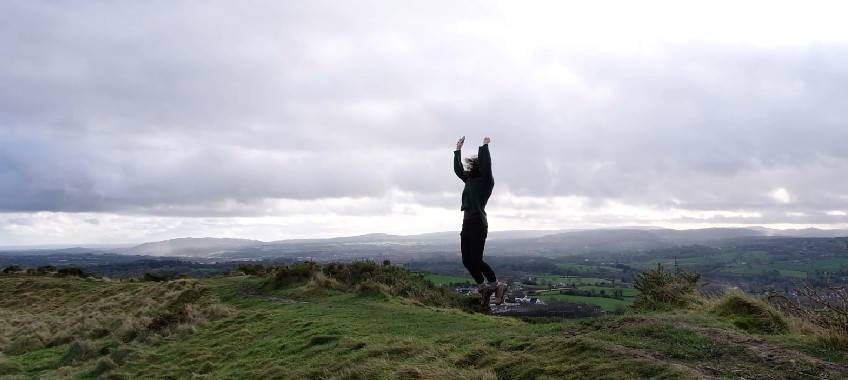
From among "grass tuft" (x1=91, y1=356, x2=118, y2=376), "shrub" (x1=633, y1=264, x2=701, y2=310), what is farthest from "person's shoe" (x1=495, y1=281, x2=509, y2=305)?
"grass tuft" (x1=91, y1=356, x2=118, y2=376)

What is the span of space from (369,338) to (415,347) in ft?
6.05

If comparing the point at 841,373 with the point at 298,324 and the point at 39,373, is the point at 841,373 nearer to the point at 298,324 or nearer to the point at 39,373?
the point at 298,324

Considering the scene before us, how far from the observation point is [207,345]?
47.4 ft

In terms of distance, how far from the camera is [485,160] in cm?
1162

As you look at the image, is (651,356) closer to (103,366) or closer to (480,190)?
(480,190)

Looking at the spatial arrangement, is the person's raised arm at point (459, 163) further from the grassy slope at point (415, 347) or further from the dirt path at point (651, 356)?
the dirt path at point (651, 356)

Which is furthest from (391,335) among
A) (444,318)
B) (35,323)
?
(35,323)

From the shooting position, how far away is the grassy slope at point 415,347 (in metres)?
6.95

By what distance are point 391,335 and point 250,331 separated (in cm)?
505

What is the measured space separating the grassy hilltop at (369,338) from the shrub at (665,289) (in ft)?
2.17

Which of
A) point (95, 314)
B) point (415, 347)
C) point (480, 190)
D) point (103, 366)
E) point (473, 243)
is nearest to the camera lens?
point (415, 347)

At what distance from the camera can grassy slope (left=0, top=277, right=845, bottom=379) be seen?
695 cm

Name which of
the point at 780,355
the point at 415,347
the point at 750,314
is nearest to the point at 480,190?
the point at 415,347

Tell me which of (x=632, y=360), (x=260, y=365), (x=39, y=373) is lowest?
(x=39, y=373)
